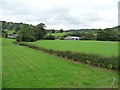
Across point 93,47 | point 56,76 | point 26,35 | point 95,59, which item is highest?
point 26,35

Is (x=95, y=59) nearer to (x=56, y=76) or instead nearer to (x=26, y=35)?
(x=56, y=76)

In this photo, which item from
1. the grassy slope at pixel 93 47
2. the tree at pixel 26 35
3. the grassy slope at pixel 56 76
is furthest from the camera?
the tree at pixel 26 35

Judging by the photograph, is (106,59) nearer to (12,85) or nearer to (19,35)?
(12,85)

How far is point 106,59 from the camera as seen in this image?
2233 centimetres

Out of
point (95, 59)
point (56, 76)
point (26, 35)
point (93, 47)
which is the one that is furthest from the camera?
point (26, 35)

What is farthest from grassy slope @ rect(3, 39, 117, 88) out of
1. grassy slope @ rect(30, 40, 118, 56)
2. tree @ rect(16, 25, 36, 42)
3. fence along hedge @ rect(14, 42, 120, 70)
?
tree @ rect(16, 25, 36, 42)

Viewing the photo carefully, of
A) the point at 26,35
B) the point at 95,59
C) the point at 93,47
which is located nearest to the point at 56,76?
the point at 95,59

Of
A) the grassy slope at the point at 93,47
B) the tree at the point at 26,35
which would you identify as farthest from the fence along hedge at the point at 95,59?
the tree at the point at 26,35

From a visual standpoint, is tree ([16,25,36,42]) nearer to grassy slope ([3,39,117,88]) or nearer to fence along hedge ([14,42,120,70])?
fence along hedge ([14,42,120,70])

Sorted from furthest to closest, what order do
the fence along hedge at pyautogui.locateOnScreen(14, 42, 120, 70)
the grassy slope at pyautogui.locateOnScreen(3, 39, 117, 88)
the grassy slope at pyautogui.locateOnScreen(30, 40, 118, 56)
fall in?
1. the grassy slope at pyautogui.locateOnScreen(30, 40, 118, 56)
2. the fence along hedge at pyautogui.locateOnScreen(14, 42, 120, 70)
3. the grassy slope at pyautogui.locateOnScreen(3, 39, 117, 88)

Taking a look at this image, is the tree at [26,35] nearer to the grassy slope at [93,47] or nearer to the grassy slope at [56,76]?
the grassy slope at [93,47]

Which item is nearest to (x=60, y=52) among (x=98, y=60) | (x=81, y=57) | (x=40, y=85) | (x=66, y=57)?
(x=66, y=57)

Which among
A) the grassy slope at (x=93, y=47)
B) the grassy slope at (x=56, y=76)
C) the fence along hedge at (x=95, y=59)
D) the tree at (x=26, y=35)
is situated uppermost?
the tree at (x=26, y=35)

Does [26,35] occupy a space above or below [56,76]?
above
